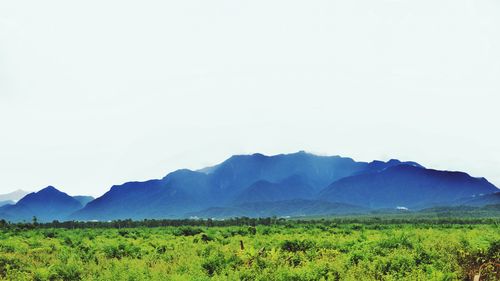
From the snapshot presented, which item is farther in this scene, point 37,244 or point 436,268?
point 37,244

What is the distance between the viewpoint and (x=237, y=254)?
20.0m

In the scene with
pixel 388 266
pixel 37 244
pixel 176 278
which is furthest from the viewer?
pixel 37 244

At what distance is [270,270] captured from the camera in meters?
16.2

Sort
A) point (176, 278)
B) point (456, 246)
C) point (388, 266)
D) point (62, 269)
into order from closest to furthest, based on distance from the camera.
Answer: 1. point (176, 278)
2. point (388, 266)
3. point (62, 269)
4. point (456, 246)

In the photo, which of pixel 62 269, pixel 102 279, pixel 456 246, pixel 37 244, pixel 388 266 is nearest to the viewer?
pixel 102 279

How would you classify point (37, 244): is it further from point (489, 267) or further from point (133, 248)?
point (489, 267)

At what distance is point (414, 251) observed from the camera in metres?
18.7

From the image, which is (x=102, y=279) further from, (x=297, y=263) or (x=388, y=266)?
(x=388, y=266)

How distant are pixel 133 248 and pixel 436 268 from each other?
681 inches

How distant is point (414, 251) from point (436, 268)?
2.17 meters

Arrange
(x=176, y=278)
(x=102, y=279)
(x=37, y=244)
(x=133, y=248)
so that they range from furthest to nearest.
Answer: (x=37, y=244), (x=133, y=248), (x=102, y=279), (x=176, y=278)

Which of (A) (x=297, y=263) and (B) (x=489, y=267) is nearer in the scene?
(B) (x=489, y=267)

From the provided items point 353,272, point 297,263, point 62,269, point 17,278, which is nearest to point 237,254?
point 297,263

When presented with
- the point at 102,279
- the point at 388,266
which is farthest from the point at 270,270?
the point at 102,279
